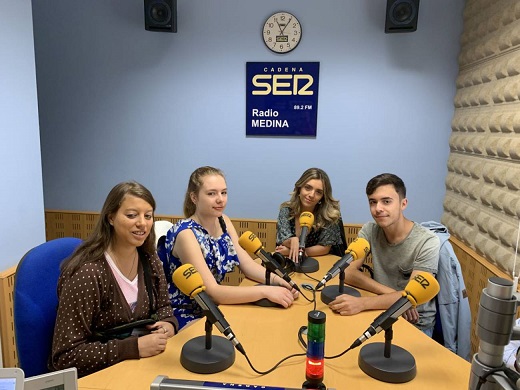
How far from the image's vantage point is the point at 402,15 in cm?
304

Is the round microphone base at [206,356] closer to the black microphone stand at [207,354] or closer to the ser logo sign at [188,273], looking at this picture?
the black microphone stand at [207,354]

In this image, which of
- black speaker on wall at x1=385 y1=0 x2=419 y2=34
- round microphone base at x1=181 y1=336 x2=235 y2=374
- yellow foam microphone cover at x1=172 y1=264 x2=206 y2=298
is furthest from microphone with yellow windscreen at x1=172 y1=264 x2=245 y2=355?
black speaker on wall at x1=385 y1=0 x2=419 y2=34

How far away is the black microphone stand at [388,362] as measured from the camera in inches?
52.1

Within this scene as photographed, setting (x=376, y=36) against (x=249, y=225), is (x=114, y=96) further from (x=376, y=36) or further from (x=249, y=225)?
(x=376, y=36)

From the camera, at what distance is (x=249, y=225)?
11.9ft

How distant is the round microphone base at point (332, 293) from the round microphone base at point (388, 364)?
450 millimetres

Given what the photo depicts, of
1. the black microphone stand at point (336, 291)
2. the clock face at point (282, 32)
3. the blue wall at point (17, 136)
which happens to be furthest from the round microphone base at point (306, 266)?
the clock face at point (282, 32)

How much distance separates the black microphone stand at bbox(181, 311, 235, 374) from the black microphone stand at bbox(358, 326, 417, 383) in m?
0.47

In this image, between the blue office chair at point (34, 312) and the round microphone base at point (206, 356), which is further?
the blue office chair at point (34, 312)

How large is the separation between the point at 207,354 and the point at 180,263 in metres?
0.67

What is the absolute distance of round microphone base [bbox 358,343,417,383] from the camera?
132 centimetres

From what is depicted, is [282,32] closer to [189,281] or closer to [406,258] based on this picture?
[406,258]

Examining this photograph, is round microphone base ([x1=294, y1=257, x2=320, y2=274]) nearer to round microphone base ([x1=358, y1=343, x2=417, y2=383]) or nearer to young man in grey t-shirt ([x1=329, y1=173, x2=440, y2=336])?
young man in grey t-shirt ([x1=329, y1=173, x2=440, y2=336])

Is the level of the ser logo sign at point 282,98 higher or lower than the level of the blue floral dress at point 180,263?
higher
